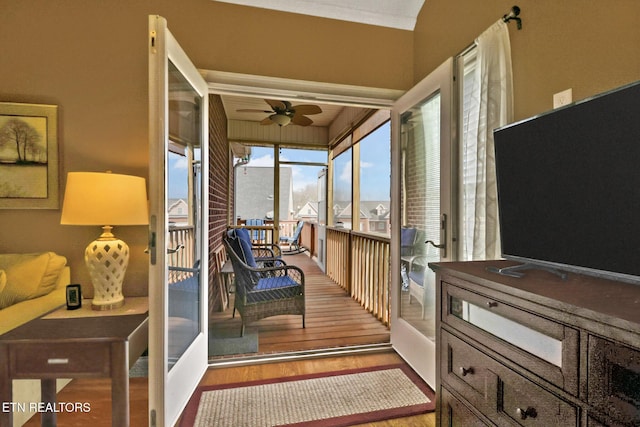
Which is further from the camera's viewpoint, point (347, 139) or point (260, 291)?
point (347, 139)

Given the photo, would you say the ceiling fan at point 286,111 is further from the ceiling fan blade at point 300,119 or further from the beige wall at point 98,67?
the beige wall at point 98,67

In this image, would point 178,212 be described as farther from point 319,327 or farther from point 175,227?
point 319,327

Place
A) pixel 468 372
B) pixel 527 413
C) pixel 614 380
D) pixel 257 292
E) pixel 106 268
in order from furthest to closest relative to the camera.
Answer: pixel 257 292 < pixel 106 268 < pixel 468 372 < pixel 527 413 < pixel 614 380

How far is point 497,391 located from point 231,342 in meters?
2.26

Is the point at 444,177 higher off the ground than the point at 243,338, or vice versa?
the point at 444,177

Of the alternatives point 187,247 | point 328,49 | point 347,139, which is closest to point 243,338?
point 187,247

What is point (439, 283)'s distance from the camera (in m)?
1.35

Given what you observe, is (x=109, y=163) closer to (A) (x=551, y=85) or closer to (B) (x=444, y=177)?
(B) (x=444, y=177)

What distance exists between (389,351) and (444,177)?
1579mm

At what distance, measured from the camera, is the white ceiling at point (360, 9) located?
2.25 m

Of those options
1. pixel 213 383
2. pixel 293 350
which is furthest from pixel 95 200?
pixel 293 350

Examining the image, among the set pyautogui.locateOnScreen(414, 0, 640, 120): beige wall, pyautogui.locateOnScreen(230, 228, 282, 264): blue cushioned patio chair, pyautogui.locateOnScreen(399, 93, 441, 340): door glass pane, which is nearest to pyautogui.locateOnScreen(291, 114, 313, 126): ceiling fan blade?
pyautogui.locateOnScreen(230, 228, 282, 264): blue cushioned patio chair

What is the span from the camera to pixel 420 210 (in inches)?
90.3

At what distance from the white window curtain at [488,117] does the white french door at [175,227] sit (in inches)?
64.7
